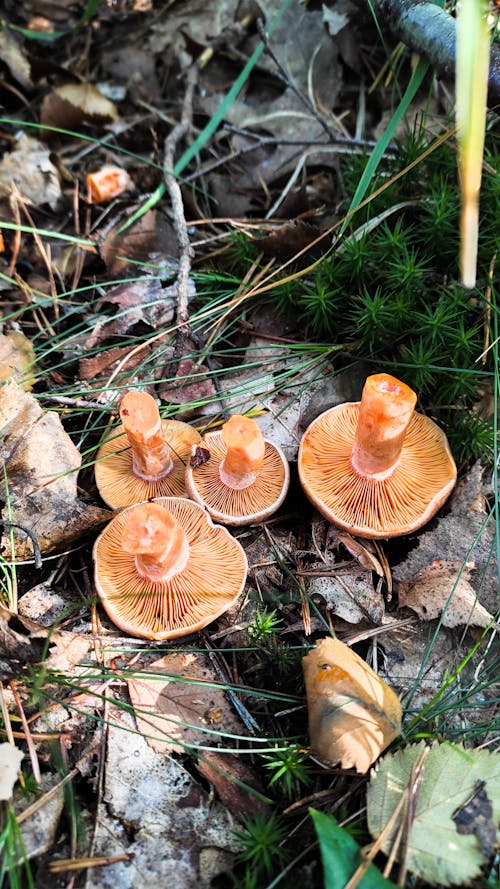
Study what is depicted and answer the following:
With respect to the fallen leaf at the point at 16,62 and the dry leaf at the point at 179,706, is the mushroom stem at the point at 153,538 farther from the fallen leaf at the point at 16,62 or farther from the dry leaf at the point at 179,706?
the fallen leaf at the point at 16,62

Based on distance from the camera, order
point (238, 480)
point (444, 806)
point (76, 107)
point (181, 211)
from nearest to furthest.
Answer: point (444, 806), point (238, 480), point (181, 211), point (76, 107)

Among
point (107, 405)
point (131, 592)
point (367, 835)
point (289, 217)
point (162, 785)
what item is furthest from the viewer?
point (289, 217)

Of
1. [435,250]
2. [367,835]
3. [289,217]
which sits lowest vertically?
[367,835]

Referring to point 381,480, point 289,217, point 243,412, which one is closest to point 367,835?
point 381,480

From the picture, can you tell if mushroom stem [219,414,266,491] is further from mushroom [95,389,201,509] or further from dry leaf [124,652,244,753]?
dry leaf [124,652,244,753]

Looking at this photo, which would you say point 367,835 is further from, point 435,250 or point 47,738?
point 435,250

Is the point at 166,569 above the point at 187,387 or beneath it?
beneath

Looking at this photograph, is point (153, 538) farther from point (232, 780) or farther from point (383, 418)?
point (383, 418)

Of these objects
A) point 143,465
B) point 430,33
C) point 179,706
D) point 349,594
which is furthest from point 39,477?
point 430,33
